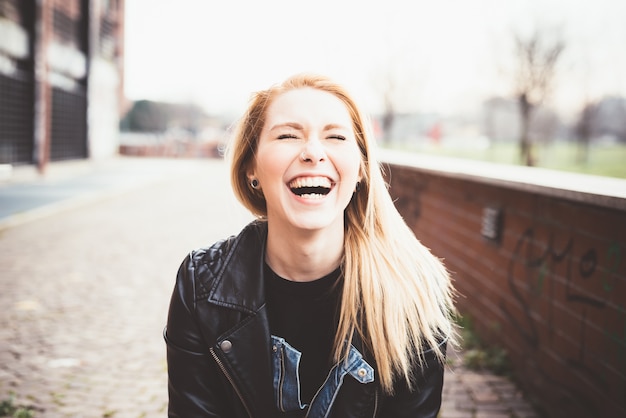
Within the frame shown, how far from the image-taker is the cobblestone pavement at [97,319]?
3.75 m

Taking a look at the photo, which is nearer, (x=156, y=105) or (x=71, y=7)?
(x=71, y=7)

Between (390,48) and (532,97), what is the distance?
8033 millimetres

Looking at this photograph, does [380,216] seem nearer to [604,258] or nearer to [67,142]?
[604,258]

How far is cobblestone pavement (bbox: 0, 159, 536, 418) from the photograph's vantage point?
148 inches

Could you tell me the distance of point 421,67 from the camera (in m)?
28.5

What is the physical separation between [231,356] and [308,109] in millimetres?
909

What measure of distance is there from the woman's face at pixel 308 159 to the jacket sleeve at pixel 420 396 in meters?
0.63

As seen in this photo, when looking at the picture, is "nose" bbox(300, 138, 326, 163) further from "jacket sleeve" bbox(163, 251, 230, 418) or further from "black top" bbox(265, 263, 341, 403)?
"jacket sleeve" bbox(163, 251, 230, 418)

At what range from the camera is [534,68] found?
72.9 feet

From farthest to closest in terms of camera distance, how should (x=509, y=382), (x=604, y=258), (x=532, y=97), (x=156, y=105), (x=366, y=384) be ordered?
(x=156, y=105) → (x=532, y=97) → (x=509, y=382) → (x=604, y=258) → (x=366, y=384)

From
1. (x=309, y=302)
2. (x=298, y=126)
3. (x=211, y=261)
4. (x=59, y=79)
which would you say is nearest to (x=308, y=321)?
(x=309, y=302)

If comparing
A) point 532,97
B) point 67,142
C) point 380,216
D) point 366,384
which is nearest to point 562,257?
point 380,216

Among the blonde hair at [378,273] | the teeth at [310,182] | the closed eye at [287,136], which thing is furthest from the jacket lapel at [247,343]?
the closed eye at [287,136]

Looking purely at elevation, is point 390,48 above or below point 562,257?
above
